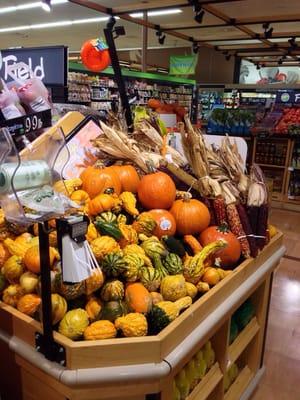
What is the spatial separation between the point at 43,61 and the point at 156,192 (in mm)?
1172

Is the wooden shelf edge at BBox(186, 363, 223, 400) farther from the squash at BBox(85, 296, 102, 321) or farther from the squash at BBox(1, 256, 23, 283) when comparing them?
the squash at BBox(1, 256, 23, 283)

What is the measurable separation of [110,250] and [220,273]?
1.61 ft

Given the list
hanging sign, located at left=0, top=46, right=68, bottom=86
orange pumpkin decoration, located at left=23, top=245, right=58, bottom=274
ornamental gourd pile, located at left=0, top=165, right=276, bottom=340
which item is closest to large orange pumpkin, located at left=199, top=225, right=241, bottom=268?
ornamental gourd pile, located at left=0, top=165, right=276, bottom=340

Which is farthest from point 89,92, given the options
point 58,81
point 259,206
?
point 259,206

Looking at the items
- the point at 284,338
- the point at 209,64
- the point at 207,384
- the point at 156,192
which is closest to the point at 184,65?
the point at 209,64

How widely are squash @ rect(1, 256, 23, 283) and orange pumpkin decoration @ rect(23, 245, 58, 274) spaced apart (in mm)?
36

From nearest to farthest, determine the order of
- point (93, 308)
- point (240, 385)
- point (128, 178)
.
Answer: point (93, 308) < point (128, 178) < point (240, 385)

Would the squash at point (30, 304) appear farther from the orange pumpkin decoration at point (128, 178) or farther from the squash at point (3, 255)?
the orange pumpkin decoration at point (128, 178)

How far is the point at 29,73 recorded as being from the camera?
212cm

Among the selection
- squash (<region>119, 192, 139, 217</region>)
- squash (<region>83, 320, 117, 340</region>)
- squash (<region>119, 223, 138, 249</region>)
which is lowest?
squash (<region>83, 320, 117, 340</region>)

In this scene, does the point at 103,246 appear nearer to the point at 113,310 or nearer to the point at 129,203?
the point at 113,310

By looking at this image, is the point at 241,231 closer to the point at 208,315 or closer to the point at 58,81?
the point at 208,315

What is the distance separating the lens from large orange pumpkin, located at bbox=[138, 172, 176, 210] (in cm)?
172

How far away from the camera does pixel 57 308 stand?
3.89ft
